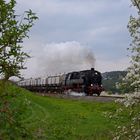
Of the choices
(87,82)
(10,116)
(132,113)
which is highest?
(87,82)

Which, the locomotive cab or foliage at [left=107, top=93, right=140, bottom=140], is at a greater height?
the locomotive cab

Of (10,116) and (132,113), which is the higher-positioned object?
(10,116)

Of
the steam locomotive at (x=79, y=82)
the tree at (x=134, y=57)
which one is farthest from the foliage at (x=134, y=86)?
the steam locomotive at (x=79, y=82)

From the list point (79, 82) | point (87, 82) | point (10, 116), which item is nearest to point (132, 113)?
point (10, 116)

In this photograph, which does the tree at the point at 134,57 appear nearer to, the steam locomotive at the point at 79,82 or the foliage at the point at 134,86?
the foliage at the point at 134,86

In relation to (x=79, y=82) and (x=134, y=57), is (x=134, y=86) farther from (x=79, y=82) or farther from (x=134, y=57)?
(x=79, y=82)

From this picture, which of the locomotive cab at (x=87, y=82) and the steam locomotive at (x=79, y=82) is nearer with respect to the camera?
the locomotive cab at (x=87, y=82)

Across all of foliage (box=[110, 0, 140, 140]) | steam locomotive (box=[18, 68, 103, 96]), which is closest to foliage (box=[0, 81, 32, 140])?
foliage (box=[110, 0, 140, 140])

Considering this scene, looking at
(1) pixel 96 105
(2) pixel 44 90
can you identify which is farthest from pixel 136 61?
(2) pixel 44 90

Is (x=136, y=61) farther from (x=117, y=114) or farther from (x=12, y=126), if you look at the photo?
(x=12, y=126)

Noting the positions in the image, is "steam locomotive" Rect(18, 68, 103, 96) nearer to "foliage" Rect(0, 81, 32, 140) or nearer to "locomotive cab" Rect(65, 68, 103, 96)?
"locomotive cab" Rect(65, 68, 103, 96)

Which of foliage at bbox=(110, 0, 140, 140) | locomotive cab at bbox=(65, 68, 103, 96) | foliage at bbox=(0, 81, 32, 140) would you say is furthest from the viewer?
locomotive cab at bbox=(65, 68, 103, 96)

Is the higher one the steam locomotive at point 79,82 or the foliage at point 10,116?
the steam locomotive at point 79,82

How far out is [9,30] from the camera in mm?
8016
